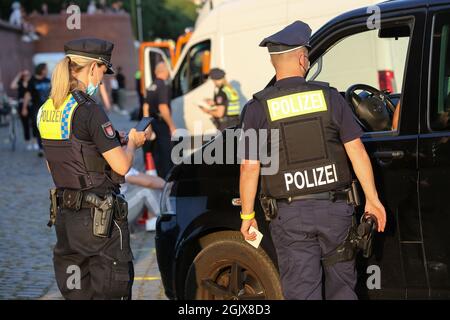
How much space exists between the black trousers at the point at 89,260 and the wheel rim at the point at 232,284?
0.64m

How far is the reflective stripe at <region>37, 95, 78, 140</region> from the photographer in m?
4.45

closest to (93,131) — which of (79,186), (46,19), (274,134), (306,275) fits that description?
(79,186)

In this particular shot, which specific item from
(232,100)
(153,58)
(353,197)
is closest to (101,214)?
(353,197)

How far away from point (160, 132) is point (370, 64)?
3.28 meters

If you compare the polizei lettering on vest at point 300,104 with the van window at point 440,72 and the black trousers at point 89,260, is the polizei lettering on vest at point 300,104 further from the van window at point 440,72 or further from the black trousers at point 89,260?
the black trousers at point 89,260

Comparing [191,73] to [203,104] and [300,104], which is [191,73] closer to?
[203,104]

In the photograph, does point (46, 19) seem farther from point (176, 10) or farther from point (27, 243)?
point (27, 243)

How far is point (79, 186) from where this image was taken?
14.8ft

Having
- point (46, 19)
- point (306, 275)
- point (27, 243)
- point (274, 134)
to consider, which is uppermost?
point (46, 19)

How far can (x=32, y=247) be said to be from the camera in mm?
8836

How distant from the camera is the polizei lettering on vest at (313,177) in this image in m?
4.20

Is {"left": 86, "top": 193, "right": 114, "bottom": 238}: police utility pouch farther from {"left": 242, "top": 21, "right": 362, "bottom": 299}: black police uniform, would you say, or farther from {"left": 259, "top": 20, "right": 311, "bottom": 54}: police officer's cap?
{"left": 259, "top": 20, "right": 311, "bottom": 54}: police officer's cap

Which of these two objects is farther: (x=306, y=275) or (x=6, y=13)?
(x=6, y=13)

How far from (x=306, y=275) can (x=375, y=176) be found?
0.74 metres
